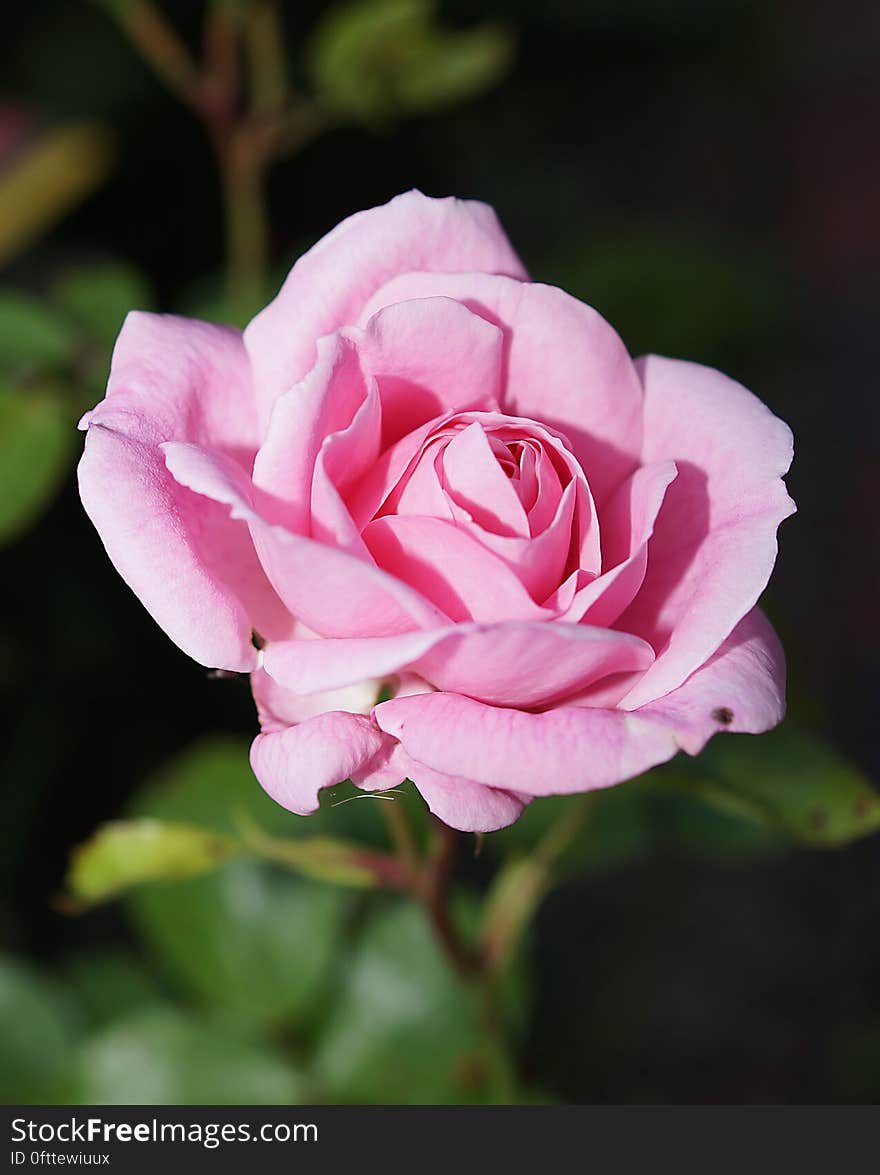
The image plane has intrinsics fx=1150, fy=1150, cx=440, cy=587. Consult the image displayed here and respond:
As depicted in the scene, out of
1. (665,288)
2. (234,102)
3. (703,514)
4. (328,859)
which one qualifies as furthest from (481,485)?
(665,288)

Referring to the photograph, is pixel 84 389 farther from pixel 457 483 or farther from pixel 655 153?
pixel 655 153

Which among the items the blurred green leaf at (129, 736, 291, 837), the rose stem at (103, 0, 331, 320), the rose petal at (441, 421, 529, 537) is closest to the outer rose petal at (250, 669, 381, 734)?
the rose petal at (441, 421, 529, 537)

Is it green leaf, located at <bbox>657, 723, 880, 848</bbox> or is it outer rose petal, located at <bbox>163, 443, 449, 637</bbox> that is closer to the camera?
outer rose petal, located at <bbox>163, 443, 449, 637</bbox>

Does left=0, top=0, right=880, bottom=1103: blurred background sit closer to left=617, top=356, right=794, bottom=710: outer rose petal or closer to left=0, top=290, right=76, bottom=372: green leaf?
left=0, top=290, right=76, bottom=372: green leaf

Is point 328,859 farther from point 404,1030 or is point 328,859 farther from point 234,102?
point 234,102

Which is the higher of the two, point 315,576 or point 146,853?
point 315,576

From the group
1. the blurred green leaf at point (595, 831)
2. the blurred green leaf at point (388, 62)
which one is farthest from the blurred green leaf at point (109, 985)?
the blurred green leaf at point (388, 62)
